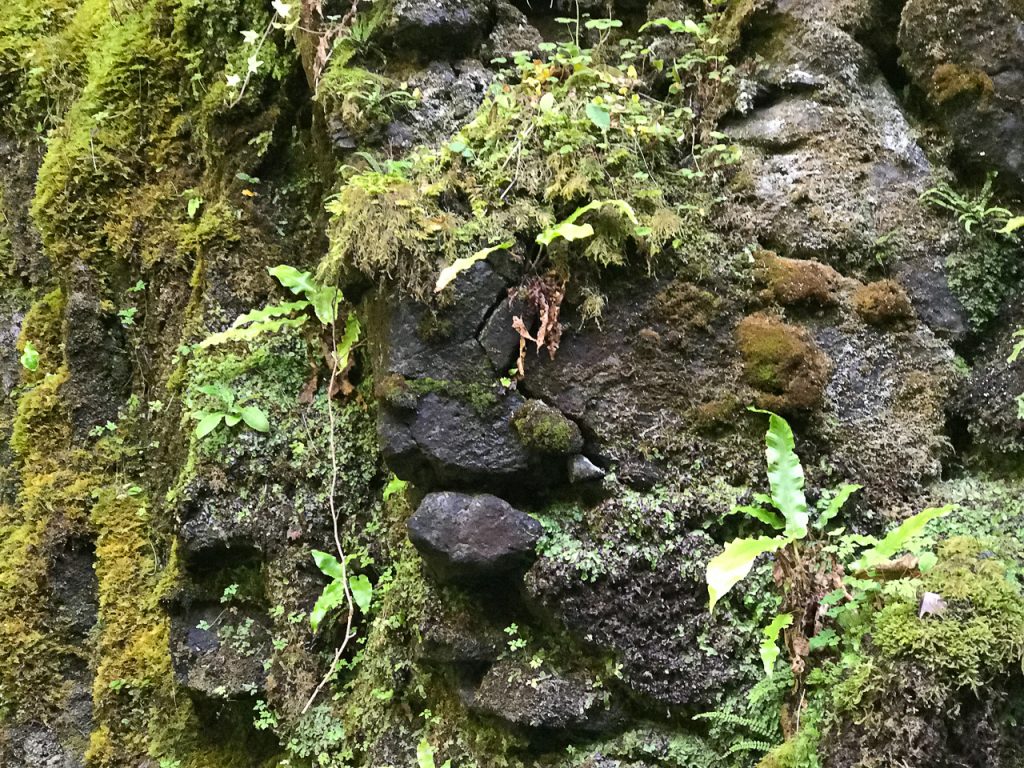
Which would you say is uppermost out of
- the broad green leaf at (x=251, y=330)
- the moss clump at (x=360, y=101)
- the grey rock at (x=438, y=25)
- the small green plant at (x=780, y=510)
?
the grey rock at (x=438, y=25)

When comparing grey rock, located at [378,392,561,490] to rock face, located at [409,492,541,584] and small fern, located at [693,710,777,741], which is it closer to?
rock face, located at [409,492,541,584]

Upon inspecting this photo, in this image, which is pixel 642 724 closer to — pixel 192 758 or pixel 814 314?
pixel 814 314

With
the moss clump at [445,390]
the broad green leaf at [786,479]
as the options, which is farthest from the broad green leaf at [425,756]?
the broad green leaf at [786,479]

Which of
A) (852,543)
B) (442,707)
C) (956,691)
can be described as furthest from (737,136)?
(442,707)

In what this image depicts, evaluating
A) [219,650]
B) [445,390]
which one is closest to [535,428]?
[445,390]

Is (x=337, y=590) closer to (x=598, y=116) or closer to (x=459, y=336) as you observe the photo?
(x=459, y=336)

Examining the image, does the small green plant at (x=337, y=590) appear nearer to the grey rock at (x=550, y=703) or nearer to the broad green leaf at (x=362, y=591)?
the broad green leaf at (x=362, y=591)

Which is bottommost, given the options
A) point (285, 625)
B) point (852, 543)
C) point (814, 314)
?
point (285, 625)
